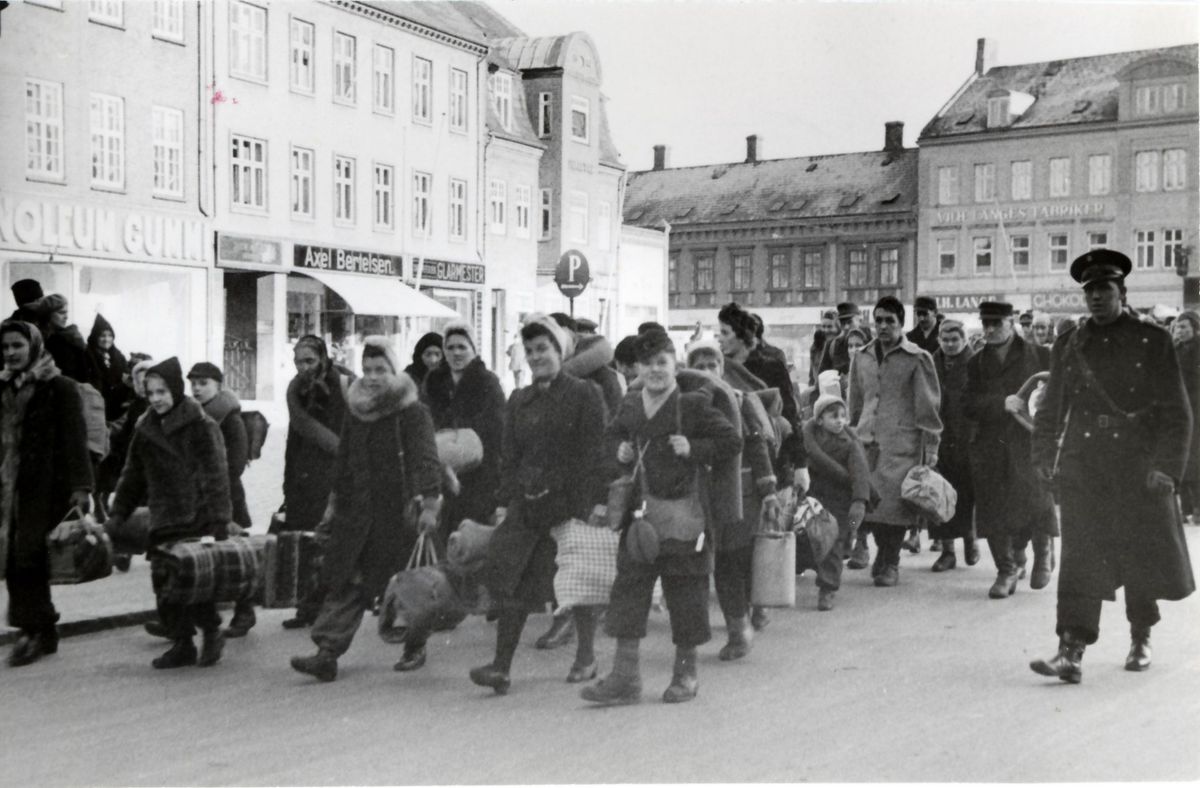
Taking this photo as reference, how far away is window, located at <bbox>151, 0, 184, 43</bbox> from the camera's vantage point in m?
20.0

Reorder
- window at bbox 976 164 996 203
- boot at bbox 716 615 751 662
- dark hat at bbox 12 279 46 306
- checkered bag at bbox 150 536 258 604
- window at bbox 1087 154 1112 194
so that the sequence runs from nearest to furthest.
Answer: checkered bag at bbox 150 536 258 604
boot at bbox 716 615 751 662
dark hat at bbox 12 279 46 306
window at bbox 1087 154 1112 194
window at bbox 976 164 996 203

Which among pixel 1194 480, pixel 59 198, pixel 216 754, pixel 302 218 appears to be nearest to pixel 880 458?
pixel 1194 480

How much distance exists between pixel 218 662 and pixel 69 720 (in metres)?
1.34

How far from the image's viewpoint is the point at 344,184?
2109cm

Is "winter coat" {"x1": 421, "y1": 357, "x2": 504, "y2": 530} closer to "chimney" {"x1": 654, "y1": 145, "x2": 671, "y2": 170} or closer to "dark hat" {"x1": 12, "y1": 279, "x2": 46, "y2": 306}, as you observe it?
"chimney" {"x1": 654, "y1": 145, "x2": 671, "y2": 170}

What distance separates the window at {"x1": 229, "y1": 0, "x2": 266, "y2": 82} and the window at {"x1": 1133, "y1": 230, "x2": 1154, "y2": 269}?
14257 millimetres

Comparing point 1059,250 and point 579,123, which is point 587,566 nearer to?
point 1059,250

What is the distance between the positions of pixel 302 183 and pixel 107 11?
19.3 ft

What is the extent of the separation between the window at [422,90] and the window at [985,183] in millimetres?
8451

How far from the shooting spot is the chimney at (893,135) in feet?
33.7

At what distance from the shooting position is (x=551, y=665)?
7.60 m

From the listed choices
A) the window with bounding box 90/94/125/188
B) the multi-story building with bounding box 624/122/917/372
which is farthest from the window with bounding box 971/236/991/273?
the window with bounding box 90/94/125/188

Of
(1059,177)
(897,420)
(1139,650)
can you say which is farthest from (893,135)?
(1139,650)

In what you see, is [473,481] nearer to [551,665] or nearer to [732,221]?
[551,665]
